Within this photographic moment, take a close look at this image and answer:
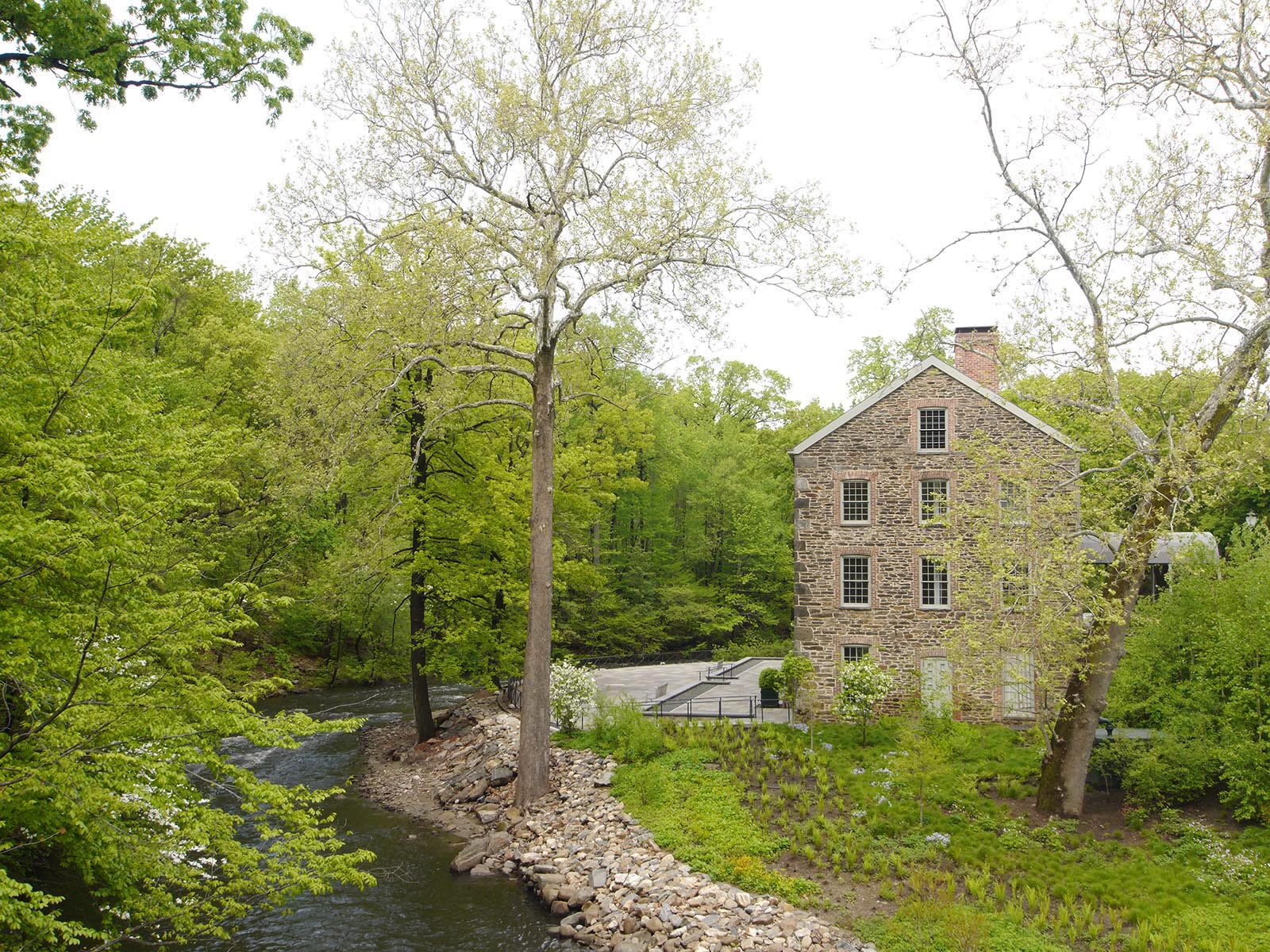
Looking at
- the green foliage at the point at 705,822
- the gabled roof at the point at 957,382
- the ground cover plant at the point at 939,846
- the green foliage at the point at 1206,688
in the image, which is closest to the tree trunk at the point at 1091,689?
the ground cover plant at the point at 939,846

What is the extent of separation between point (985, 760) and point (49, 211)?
20745mm

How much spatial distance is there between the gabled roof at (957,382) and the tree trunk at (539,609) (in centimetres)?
729

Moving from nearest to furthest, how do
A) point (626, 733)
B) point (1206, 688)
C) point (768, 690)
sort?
point (1206, 688)
point (626, 733)
point (768, 690)

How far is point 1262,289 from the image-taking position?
47.2ft

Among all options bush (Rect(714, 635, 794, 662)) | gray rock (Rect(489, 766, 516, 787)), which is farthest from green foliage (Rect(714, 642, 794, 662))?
gray rock (Rect(489, 766, 516, 787))

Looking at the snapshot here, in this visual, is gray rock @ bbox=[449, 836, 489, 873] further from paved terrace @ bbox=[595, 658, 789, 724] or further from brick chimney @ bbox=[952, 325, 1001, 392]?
brick chimney @ bbox=[952, 325, 1001, 392]

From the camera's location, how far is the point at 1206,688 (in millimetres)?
16031

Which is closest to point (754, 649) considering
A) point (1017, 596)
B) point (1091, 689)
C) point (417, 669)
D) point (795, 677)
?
point (795, 677)

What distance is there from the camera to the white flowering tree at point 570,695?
21.4 metres

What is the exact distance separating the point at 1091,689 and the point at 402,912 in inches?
479

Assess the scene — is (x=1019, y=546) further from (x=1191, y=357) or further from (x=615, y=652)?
(x=615, y=652)

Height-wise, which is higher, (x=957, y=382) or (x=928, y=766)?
(x=957, y=382)

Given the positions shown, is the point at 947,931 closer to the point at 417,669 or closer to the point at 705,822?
the point at 705,822

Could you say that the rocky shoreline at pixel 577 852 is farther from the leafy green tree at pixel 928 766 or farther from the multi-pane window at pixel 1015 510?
the multi-pane window at pixel 1015 510
